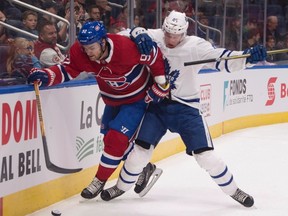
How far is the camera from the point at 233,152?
597 centimetres

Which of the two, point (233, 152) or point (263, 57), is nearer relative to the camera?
point (263, 57)

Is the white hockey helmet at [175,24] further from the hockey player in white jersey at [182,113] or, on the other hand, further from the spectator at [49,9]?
the spectator at [49,9]

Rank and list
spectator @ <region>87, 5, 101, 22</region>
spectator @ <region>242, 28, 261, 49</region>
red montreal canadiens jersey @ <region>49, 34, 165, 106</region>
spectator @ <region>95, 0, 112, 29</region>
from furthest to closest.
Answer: spectator @ <region>242, 28, 261, 49</region>
spectator @ <region>95, 0, 112, 29</region>
spectator @ <region>87, 5, 101, 22</region>
red montreal canadiens jersey @ <region>49, 34, 165, 106</region>

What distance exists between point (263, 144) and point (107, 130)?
2555 mm

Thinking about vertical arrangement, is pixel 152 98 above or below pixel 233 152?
above

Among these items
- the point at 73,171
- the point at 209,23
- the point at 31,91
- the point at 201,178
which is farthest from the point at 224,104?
the point at 31,91

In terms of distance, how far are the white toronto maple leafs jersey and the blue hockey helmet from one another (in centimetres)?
46

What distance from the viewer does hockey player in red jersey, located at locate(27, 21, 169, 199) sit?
380cm

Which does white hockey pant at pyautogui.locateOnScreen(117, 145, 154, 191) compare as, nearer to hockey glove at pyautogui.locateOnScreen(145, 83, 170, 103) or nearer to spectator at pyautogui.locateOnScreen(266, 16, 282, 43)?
hockey glove at pyautogui.locateOnScreen(145, 83, 170, 103)

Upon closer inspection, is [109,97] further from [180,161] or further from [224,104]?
[224,104]

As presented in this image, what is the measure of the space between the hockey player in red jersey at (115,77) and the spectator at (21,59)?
9.5 inches

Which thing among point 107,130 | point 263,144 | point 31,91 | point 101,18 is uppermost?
point 101,18

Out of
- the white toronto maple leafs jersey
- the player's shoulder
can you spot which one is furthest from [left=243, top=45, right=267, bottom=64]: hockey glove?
the player's shoulder

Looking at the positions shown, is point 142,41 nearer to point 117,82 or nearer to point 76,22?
point 117,82
